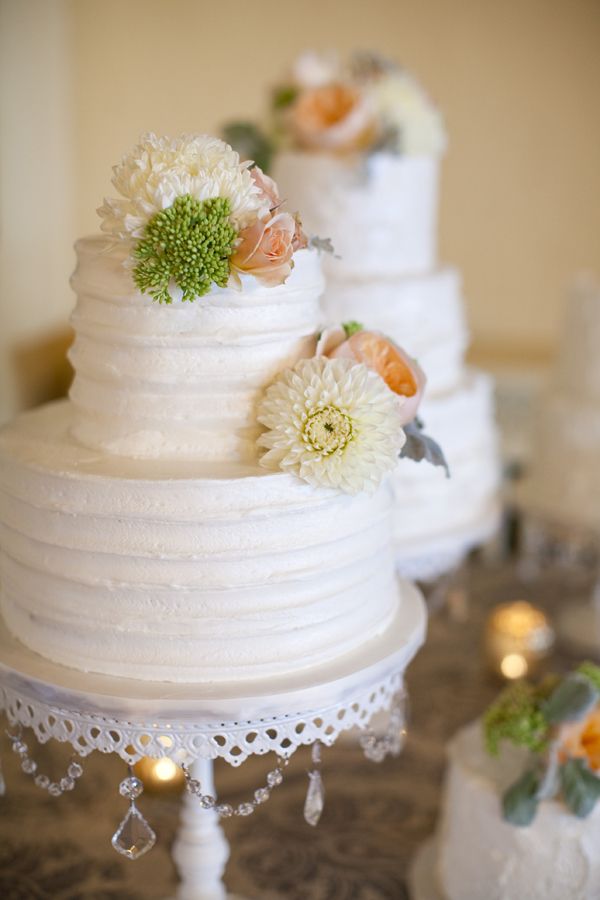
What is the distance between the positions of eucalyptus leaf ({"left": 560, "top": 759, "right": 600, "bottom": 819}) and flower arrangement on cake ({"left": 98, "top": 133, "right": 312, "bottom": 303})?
1.35 metres

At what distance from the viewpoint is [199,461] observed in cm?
196

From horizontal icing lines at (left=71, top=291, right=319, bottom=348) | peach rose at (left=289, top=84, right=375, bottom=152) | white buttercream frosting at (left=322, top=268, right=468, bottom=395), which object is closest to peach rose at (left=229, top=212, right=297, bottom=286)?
horizontal icing lines at (left=71, top=291, right=319, bottom=348)

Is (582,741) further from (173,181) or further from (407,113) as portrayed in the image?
(407,113)

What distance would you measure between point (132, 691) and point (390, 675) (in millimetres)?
515

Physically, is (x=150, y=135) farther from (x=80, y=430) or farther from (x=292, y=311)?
(x=80, y=430)

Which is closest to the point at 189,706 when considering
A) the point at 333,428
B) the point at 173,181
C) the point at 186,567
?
the point at 186,567

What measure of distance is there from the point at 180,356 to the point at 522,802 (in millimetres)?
1314

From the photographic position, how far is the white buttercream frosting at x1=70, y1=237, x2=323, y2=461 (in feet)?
6.30

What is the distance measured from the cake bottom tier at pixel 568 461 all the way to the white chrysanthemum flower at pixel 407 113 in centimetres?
122

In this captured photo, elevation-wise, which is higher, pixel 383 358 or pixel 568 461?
pixel 383 358

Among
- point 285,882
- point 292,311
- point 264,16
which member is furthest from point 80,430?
point 264,16

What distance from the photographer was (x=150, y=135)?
186cm

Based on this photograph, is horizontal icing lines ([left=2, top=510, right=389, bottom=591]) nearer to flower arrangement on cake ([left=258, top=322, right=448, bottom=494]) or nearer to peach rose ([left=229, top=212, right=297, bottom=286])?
flower arrangement on cake ([left=258, top=322, right=448, bottom=494])

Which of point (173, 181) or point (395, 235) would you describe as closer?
point (173, 181)
